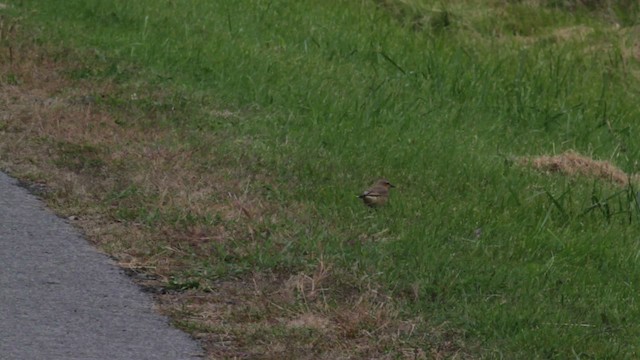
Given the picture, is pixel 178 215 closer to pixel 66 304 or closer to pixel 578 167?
pixel 66 304

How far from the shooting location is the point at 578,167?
8664mm

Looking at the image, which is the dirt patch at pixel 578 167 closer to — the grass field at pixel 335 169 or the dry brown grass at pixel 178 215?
the grass field at pixel 335 169

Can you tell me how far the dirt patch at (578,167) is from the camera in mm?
8555

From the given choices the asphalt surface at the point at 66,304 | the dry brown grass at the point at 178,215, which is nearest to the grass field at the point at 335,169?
the dry brown grass at the point at 178,215

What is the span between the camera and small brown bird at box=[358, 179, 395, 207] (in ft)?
22.4

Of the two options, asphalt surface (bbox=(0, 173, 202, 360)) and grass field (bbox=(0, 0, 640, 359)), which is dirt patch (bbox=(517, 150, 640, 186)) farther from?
asphalt surface (bbox=(0, 173, 202, 360))

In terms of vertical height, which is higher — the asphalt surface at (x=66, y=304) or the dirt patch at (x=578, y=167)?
the asphalt surface at (x=66, y=304)

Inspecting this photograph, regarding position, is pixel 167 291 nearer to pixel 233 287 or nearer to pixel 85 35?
pixel 233 287

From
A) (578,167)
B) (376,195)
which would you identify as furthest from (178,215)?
(578,167)

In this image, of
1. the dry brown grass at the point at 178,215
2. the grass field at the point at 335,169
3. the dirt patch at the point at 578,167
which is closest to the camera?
the dry brown grass at the point at 178,215

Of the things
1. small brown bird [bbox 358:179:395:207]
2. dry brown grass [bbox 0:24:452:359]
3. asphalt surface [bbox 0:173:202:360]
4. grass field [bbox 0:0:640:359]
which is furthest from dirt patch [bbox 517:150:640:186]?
asphalt surface [bbox 0:173:202:360]

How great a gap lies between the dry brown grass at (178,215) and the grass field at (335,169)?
0.04ft

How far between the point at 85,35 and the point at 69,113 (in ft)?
5.56

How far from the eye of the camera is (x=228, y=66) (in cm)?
922
